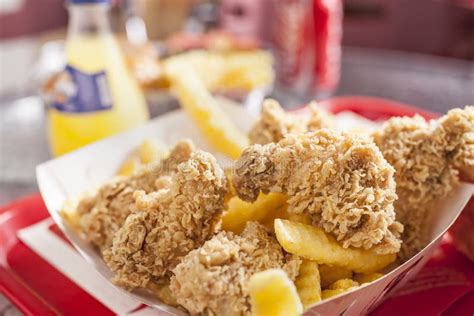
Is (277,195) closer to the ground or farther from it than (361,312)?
farther from it

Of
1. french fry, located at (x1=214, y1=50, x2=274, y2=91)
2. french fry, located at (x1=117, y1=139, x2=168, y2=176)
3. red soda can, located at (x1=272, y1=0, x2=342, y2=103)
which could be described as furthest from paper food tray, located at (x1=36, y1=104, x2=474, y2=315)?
red soda can, located at (x1=272, y1=0, x2=342, y2=103)

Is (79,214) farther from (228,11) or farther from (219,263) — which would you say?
(228,11)

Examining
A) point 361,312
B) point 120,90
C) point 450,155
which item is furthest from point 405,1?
point 361,312

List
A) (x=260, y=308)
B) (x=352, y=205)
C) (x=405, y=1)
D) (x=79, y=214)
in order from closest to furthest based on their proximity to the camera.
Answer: (x=260, y=308), (x=352, y=205), (x=79, y=214), (x=405, y=1)

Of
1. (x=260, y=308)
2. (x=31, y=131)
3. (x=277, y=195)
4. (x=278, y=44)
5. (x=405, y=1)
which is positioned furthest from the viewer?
(x=405, y=1)

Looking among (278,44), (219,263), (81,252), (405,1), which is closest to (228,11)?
(278,44)

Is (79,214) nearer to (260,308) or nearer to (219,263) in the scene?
(219,263)

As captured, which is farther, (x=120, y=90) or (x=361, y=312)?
(x=120, y=90)
